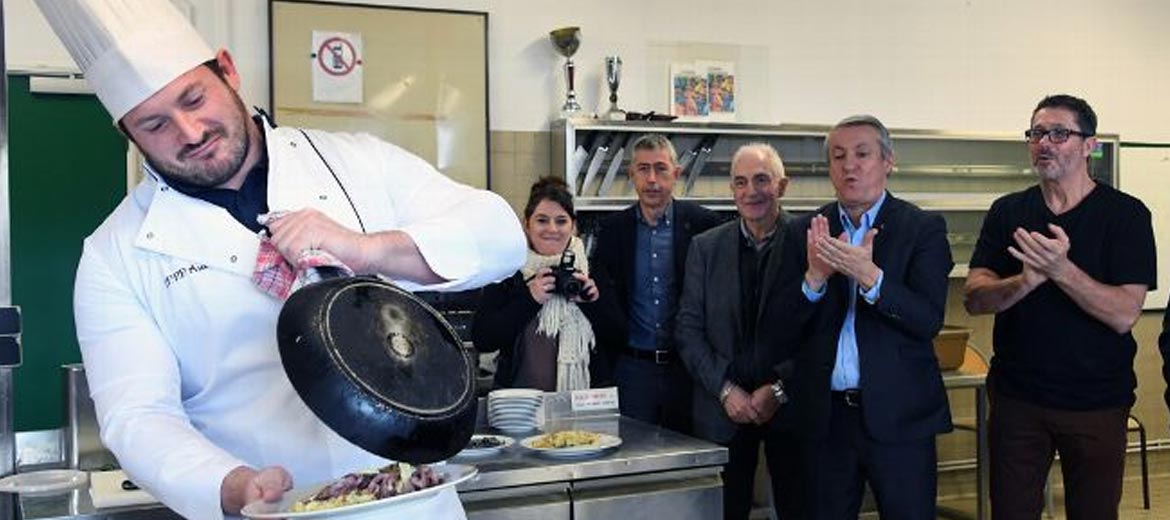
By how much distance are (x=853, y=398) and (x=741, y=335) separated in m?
0.58

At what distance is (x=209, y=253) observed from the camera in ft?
5.17

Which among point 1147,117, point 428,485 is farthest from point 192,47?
point 1147,117

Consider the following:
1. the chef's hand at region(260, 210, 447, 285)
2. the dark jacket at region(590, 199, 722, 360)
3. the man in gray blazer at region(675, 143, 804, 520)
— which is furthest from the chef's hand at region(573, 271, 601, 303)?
the chef's hand at region(260, 210, 447, 285)

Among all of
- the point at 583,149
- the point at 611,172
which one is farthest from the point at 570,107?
the point at 611,172

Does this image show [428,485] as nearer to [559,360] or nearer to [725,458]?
[725,458]

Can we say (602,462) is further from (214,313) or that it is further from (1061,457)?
(1061,457)

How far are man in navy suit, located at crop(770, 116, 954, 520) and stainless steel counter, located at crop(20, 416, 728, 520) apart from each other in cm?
60

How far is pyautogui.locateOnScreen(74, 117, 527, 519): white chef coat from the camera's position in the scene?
60.4 inches

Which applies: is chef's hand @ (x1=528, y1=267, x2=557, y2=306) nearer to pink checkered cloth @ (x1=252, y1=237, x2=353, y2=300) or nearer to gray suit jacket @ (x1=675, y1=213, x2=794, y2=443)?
gray suit jacket @ (x1=675, y1=213, x2=794, y2=443)

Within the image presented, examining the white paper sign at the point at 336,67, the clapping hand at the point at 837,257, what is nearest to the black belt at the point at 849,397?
the clapping hand at the point at 837,257

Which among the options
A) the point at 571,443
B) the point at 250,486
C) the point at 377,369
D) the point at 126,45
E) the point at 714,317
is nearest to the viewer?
the point at 377,369

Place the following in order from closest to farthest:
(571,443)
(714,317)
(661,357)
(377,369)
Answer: (377,369) < (571,443) < (714,317) < (661,357)

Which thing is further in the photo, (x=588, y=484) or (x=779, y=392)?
(x=779, y=392)

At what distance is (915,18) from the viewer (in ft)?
19.0
